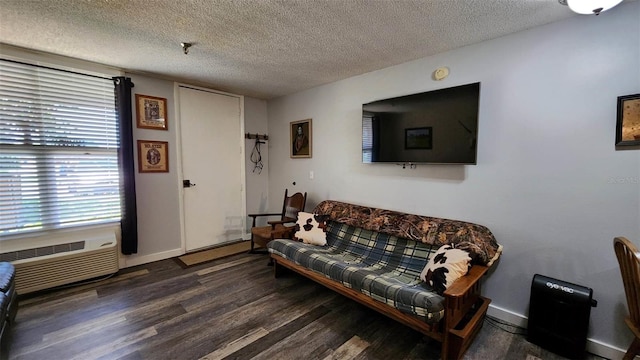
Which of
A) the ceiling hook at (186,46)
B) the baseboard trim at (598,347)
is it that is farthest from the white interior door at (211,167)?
the baseboard trim at (598,347)

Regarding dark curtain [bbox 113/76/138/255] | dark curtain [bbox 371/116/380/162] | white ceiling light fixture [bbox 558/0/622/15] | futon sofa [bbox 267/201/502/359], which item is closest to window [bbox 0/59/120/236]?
dark curtain [bbox 113/76/138/255]

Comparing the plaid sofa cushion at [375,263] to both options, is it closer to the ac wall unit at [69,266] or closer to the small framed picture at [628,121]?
the small framed picture at [628,121]

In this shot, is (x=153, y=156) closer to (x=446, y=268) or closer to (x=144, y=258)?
(x=144, y=258)

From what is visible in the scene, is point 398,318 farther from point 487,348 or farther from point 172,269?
point 172,269

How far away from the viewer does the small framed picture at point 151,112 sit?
317 centimetres

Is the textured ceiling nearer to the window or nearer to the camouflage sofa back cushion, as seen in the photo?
the window

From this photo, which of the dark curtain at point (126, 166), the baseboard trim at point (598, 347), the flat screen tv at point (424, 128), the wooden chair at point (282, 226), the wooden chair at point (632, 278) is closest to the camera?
the wooden chair at point (632, 278)

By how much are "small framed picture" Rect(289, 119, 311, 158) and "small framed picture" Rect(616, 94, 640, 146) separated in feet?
9.69

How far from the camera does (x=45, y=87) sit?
2602 mm

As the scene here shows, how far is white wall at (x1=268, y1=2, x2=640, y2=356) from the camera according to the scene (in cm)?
173

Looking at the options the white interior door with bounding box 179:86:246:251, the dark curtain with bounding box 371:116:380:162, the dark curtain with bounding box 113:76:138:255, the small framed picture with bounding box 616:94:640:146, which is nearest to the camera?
the small framed picture with bounding box 616:94:640:146

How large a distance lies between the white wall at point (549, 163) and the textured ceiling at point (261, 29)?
0.22 m

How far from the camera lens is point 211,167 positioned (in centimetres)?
386

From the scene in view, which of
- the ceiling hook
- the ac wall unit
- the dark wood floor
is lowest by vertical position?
the dark wood floor
